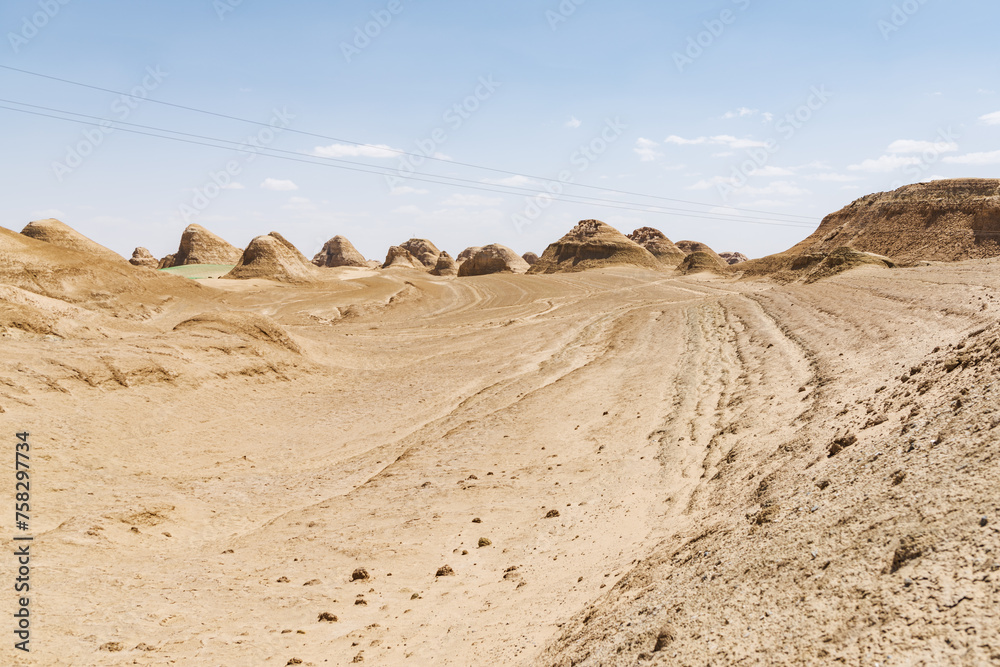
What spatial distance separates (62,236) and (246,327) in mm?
38773

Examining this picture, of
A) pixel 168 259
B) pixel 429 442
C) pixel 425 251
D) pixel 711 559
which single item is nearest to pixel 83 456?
pixel 429 442

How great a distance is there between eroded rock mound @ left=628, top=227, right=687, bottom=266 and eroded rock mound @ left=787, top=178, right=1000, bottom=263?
49.2 metres

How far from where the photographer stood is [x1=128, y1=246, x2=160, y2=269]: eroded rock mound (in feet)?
313

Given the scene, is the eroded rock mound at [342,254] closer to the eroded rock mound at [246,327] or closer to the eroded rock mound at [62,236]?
the eroded rock mound at [62,236]

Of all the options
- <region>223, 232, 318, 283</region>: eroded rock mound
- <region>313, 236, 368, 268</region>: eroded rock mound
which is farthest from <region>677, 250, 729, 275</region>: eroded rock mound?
<region>313, 236, 368, 268</region>: eroded rock mound

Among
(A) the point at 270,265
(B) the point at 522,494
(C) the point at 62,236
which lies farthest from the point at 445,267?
(B) the point at 522,494

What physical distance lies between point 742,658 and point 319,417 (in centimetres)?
1340

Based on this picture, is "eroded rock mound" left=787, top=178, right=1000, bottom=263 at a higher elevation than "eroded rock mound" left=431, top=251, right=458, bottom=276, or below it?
below

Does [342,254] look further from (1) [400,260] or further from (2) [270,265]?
(2) [270,265]

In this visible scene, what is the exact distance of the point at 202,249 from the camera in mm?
77000

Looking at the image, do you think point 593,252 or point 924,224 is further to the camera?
point 593,252

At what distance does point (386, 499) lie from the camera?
10766 mm

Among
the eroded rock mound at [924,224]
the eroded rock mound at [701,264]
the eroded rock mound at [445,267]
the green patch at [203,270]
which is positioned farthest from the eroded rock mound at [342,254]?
the eroded rock mound at [924,224]

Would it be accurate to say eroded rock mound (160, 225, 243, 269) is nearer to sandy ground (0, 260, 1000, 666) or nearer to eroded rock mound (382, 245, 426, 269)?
eroded rock mound (382, 245, 426, 269)
